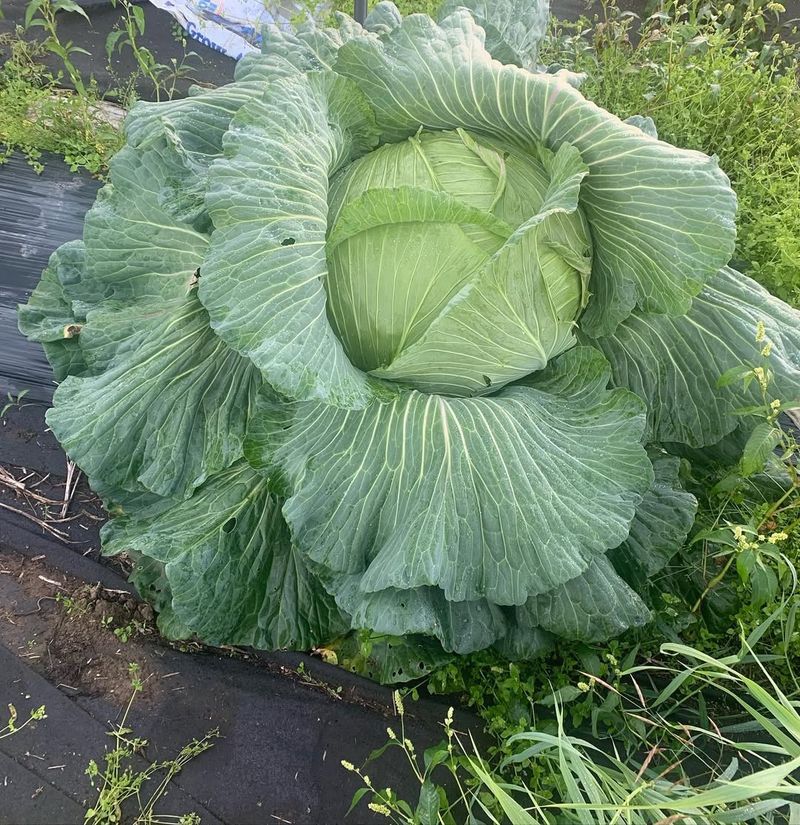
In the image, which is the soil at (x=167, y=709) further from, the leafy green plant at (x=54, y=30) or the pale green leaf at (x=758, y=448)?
the leafy green plant at (x=54, y=30)

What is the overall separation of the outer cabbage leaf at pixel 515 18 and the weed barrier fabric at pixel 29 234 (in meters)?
2.10

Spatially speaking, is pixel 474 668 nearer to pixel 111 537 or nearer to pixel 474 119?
pixel 111 537

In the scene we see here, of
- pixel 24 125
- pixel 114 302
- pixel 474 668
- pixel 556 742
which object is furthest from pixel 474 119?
pixel 24 125

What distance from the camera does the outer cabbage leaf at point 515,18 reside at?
2.15 meters

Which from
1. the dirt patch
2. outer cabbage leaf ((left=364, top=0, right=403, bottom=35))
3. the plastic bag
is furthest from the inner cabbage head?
the plastic bag

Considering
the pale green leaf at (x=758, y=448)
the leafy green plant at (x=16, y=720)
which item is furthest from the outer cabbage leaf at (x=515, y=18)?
the leafy green plant at (x=16, y=720)

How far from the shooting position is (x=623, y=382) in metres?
2.19

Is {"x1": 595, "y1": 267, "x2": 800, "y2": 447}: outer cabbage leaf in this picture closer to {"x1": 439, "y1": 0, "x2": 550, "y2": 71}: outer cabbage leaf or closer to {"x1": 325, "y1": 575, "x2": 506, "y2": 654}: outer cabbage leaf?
{"x1": 325, "y1": 575, "x2": 506, "y2": 654}: outer cabbage leaf

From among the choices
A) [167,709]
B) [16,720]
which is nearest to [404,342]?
[167,709]

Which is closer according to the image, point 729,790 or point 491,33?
point 729,790

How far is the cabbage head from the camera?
5.16ft

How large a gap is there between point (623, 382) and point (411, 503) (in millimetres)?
971

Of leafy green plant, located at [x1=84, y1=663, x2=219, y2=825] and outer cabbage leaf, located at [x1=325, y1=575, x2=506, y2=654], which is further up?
outer cabbage leaf, located at [x1=325, y1=575, x2=506, y2=654]

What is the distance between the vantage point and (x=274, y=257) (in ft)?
4.96
